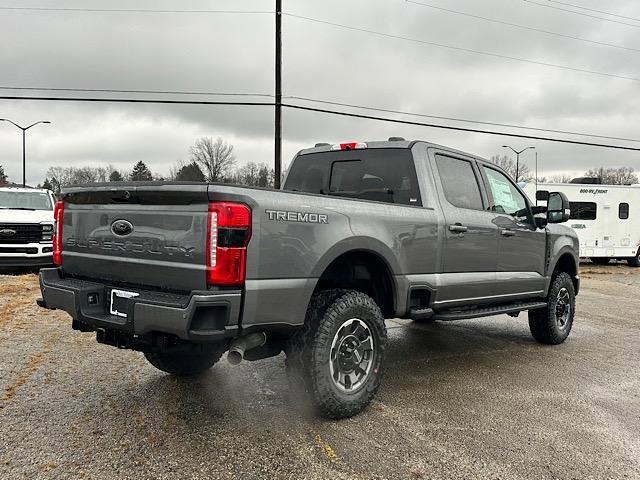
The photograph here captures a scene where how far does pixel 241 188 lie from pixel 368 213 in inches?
44.6

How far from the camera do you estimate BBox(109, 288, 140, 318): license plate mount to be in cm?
328

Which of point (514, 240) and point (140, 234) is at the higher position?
point (140, 234)

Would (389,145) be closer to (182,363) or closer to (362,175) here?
(362,175)

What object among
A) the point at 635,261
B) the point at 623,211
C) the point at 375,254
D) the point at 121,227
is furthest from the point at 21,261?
the point at 635,261

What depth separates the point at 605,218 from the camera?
1936 cm

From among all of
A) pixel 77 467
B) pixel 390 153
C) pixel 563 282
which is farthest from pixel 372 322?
pixel 563 282

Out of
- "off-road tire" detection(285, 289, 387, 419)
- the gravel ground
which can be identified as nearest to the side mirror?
the gravel ground

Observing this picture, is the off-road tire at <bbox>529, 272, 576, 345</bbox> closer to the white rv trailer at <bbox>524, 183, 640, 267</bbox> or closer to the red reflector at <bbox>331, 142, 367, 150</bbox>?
the red reflector at <bbox>331, 142, 367, 150</bbox>

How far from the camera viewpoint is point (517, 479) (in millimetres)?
2969

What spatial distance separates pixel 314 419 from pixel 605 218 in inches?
739

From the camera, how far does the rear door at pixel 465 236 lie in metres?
4.64

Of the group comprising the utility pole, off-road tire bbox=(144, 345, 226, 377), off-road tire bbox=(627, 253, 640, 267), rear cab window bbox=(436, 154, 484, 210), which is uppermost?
the utility pole

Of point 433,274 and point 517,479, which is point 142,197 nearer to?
point 433,274

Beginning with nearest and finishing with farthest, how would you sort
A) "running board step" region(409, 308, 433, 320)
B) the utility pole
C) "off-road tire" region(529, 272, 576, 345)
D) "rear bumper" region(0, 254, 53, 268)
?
"running board step" region(409, 308, 433, 320) < "off-road tire" region(529, 272, 576, 345) < "rear bumper" region(0, 254, 53, 268) < the utility pole
